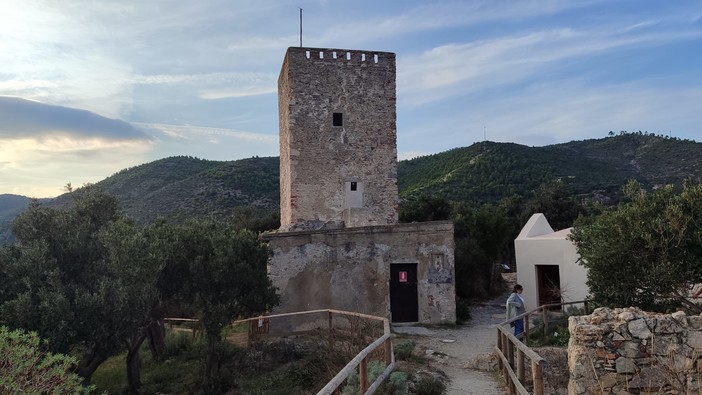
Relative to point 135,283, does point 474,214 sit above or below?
above

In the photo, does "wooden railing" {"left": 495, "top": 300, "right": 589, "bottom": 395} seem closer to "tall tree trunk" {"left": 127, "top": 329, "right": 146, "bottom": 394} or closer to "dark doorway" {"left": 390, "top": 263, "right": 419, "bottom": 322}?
"dark doorway" {"left": 390, "top": 263, "right": 419, "bottom": 322}

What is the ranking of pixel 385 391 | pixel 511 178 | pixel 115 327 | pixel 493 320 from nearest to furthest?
1. pixel 385 391
2. pixel 115 327
3. pixel 493 320
4. pixel 511 178

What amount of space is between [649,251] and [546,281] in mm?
8566

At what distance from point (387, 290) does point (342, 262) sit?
5.08 ft

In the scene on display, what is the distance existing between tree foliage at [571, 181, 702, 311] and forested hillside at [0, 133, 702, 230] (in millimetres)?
28490

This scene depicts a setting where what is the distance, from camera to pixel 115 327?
10.1m

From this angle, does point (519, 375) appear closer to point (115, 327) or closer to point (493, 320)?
point (115, 327)

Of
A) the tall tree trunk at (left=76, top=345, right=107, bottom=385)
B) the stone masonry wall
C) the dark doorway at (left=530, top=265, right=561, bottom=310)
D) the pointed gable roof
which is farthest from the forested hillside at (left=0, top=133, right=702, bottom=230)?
the stone masonry wall

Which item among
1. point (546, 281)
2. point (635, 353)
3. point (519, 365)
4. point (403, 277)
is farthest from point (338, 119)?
point (635, 353)

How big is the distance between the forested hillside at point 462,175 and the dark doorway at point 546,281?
2106cm

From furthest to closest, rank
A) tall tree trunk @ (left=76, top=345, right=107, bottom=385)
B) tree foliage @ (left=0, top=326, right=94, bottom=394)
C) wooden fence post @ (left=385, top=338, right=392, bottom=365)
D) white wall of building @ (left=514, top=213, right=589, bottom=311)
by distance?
white wall of building @ (left=514, top=213, right=589, bottom=311) < tall tree trunk @ (left=76, top=345, right=107, bottom=385) < wooden fence post @ (left=385, top=338, right=392, bottom=365) < tree foliage @ (left=0, top=326, right=94, bottom=394)

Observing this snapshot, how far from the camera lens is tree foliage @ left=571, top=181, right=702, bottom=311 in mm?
9039

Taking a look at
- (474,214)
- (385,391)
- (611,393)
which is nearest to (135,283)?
(385,391)

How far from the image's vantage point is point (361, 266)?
47.8 ft
